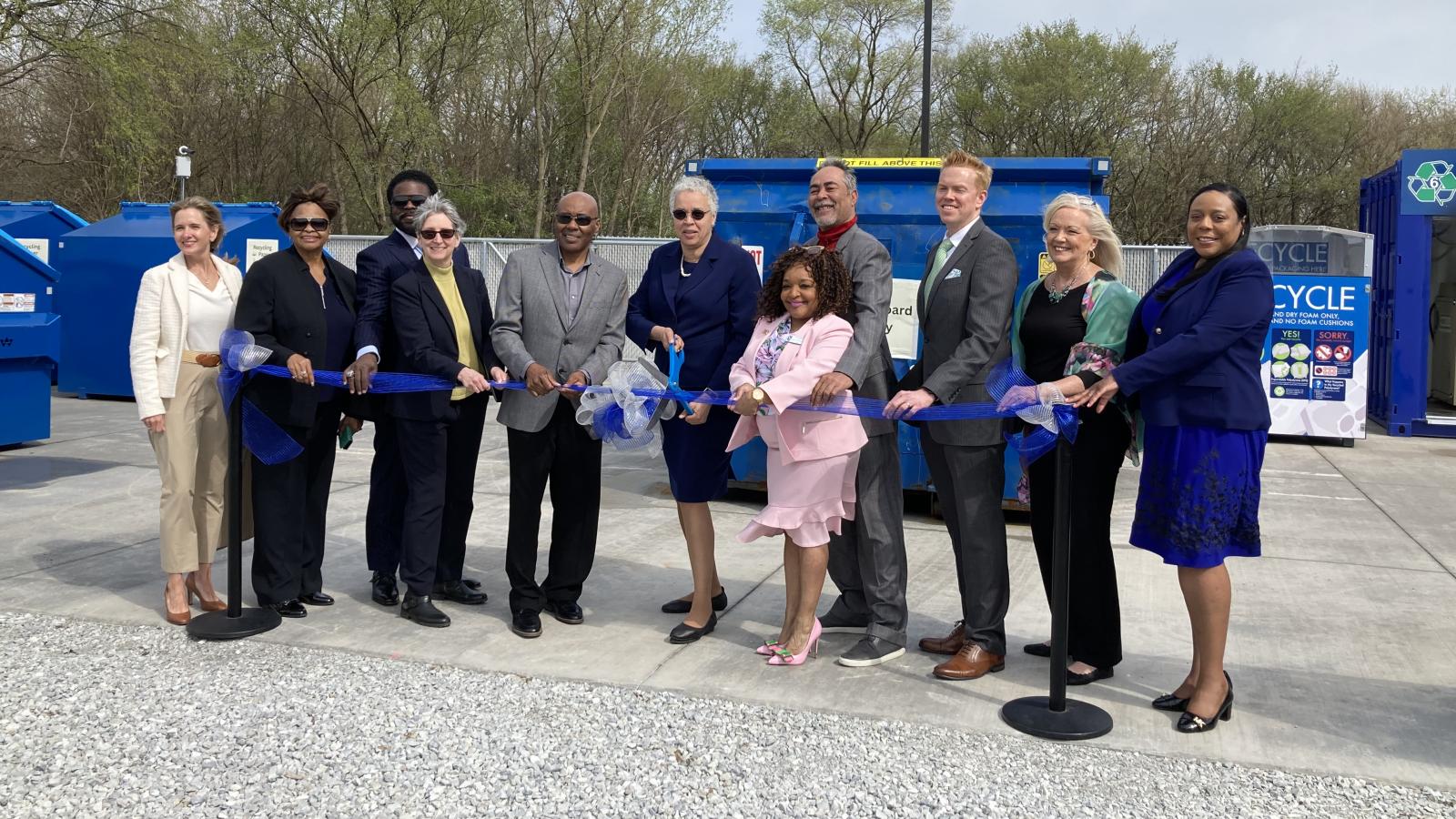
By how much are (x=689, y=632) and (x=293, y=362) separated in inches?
77.7

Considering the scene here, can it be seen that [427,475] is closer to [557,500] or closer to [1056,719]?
[557,500]

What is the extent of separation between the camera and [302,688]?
A: 4.26 metres

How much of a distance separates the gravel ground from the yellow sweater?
1.47m

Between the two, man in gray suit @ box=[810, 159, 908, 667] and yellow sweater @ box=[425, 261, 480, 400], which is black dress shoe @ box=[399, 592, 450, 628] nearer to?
yellow sweater @ box=[425, 261, 480, 400]

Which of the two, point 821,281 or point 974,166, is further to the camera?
point 974,166

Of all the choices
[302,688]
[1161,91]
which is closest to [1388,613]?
[302,688]

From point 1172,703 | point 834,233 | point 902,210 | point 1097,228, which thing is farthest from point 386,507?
point 902,210

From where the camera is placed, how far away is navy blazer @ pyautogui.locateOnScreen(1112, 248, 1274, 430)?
3852mm

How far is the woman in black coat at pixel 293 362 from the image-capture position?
16.6 ft

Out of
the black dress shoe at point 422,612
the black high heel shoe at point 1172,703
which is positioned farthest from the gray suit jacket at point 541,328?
the black high heel shoe at point 1172,703

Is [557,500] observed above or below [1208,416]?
below

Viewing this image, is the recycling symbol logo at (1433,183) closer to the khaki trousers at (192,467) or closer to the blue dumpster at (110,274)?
the khaki trousers at (192,467)

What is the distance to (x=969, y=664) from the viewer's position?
4.49 m

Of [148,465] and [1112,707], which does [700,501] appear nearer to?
[1112,707]
